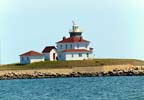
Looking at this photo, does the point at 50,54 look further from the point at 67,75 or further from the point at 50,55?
the point at 67,75

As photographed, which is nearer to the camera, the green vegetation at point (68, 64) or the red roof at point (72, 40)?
the green vegetation at point (68, 64)

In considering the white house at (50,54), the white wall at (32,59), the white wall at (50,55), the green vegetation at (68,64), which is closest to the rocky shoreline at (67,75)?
the green vegetation at (68,64)

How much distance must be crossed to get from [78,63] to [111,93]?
45779 millimetres

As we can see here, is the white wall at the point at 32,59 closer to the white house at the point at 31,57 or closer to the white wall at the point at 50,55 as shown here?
the white house at the point at 31,57

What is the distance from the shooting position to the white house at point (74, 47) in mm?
100250

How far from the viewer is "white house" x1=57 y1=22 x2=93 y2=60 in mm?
100250

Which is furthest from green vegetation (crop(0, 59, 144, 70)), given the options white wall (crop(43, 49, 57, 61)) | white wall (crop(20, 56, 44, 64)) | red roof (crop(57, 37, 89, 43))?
red roof (crop(57, 37, 89, 43))

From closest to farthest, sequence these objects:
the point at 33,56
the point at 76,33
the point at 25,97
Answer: the point at 25,97 < the point at 33,56 < the point at 76,33

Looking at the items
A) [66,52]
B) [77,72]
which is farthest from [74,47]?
[77,72]

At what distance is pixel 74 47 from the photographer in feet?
339

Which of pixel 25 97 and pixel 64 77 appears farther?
pixel 64 77

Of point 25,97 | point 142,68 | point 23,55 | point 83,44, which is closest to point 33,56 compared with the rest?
point 23,55

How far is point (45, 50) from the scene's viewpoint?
338 feet

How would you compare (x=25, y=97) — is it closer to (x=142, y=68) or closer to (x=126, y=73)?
(x=126, y=73)
